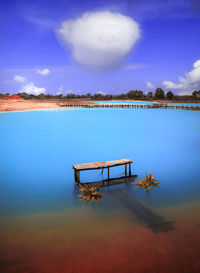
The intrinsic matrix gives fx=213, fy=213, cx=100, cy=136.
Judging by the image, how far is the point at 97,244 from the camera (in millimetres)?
6129

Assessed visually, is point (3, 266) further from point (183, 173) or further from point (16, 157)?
point (16, 157)

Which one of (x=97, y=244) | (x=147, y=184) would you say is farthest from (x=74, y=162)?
(x=97, y=244)

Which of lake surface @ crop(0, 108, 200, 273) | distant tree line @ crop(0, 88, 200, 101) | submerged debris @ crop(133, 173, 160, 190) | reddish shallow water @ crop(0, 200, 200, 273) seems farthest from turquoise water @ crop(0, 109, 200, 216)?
distant tree line @ crop(0, 88, 200, 101)

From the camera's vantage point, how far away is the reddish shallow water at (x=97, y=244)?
538 centimetres

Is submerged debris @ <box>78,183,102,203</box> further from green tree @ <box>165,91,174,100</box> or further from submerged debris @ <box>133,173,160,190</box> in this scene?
green tree @ <box>165,91,174,100</box>

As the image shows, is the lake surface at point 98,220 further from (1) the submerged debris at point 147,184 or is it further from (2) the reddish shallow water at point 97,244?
(1) the submerged debris at point 147,184

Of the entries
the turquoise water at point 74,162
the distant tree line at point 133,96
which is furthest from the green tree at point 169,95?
the turquoise water at point 74,162

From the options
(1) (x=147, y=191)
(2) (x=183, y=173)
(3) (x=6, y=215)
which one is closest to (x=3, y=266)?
(3) (x=6, y=215)

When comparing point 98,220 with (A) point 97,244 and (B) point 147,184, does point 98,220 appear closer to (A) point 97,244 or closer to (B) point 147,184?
(A) point 97,244

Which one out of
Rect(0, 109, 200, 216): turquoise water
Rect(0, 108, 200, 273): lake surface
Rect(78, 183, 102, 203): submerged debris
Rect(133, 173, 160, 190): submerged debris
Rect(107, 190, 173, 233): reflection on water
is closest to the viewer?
Rect(0, 108, 200, 273): lake surface

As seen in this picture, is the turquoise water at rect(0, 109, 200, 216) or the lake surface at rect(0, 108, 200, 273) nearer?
the lake surface at rect(0, 108, 200, 273)

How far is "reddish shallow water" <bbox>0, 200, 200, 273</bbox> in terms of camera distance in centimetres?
538

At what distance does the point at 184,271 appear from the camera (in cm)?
521

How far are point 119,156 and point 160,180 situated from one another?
4882 mm
